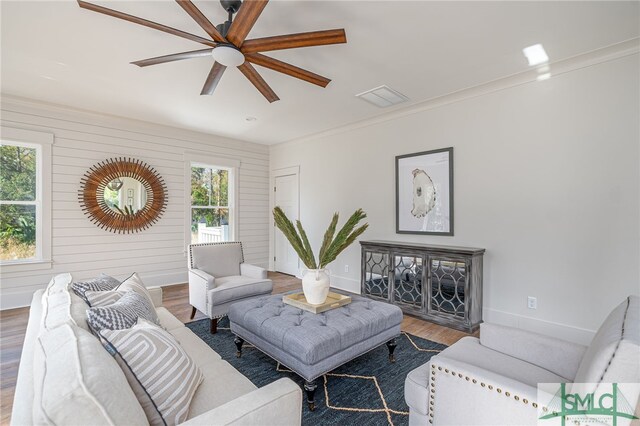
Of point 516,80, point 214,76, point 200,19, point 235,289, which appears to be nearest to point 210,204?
point 235,289

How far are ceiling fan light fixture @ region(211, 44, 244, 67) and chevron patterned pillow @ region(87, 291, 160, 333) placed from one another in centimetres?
165

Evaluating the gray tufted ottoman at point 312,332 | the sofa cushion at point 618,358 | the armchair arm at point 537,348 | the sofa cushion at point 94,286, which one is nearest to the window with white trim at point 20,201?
the sofa cushion at point 94,286

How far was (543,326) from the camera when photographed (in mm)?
2979

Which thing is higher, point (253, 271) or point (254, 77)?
point (254, 77)

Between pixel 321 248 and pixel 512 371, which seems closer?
pixel 512 371

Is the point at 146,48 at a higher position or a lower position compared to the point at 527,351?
higher

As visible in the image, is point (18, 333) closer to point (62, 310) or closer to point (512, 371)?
point (62, 310)

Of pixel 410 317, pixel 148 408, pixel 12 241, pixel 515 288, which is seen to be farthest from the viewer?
pixel 12 241

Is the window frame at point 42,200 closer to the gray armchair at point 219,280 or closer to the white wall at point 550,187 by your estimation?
the gray armchair at point 219,280

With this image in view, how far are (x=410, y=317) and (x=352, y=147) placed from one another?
263 cm

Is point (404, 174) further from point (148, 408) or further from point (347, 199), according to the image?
point (148, 408)

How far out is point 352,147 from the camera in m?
4.80

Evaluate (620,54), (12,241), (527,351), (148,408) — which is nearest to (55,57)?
(12,241)

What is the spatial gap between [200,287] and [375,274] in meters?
2.15
